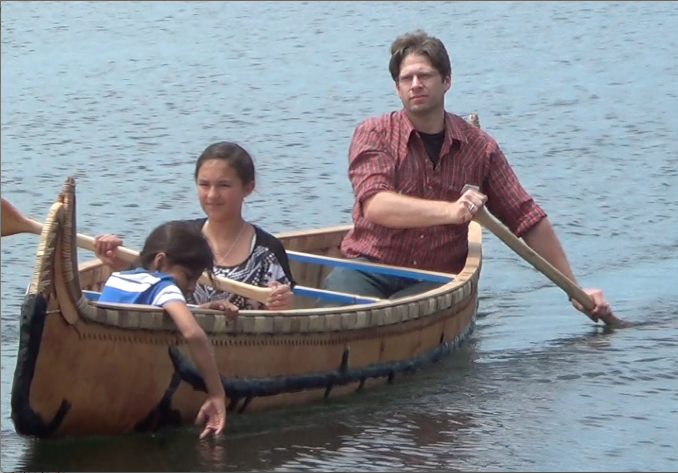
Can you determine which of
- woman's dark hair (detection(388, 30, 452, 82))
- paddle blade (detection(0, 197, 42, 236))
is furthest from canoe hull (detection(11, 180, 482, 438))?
woman's dark hair (detection(388, 30, 452, 82))

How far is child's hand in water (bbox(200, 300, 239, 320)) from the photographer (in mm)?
6441

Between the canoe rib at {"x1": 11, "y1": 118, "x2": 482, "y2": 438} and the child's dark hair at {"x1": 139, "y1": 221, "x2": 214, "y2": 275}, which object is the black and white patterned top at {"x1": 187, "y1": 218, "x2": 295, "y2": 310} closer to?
the canoe rib at {"x1": 11, "y1": 118, "x2": 482, "y2": 438}

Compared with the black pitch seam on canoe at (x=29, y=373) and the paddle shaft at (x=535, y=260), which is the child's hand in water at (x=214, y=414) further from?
the paddle shaft at (x=535, y=260)

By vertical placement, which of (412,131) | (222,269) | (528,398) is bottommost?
(528,398)

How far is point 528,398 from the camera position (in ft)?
24.6

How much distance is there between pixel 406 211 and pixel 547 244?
116cm

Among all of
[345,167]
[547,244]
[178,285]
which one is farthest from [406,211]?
[345,167]

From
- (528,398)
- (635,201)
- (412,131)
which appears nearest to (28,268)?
(412,131)

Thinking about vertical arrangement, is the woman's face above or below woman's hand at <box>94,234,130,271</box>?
above

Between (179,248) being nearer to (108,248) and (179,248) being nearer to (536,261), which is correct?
(108,248)

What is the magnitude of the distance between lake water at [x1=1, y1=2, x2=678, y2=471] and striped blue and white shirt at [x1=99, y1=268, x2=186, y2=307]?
0.56 meters

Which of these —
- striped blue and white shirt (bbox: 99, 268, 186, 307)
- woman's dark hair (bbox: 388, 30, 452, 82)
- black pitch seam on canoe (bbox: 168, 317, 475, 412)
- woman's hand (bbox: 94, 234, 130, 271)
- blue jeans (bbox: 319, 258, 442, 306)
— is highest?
woman's dark hair (bbox: 388, 30, 452, 82)

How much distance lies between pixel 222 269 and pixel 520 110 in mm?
7570

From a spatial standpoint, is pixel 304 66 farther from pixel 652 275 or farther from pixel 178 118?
pixel 652 275
